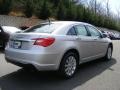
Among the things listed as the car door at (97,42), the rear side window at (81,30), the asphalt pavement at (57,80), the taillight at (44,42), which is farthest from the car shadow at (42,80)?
the rear side window at (81,30)

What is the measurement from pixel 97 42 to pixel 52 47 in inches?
109

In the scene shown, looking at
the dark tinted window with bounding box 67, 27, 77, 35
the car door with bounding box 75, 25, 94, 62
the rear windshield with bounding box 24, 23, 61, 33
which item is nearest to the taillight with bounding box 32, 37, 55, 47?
the rear windshield with bounding box 24, 23, 61, 33

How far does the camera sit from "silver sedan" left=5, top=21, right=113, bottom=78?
20.1ft

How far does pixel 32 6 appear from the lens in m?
33.8

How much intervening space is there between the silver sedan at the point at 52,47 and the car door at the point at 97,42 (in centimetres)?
36

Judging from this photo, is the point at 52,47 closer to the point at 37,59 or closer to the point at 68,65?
the point at 37,59

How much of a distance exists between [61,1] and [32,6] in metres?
10.1

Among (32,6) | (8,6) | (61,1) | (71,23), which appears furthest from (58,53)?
(61,1)

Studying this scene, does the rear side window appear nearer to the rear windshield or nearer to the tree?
the rear windshield

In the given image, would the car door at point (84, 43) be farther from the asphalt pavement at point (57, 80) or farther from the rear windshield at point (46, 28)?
the rear windshield at point (46, 28)

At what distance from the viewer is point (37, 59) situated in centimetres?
604

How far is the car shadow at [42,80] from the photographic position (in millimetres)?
5996

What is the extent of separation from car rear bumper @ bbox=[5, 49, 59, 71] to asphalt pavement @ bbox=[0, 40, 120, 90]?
0.47m

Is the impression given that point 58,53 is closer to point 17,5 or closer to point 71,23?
point 71,23
